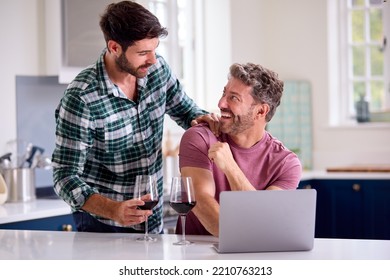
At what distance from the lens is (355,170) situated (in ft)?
19.0

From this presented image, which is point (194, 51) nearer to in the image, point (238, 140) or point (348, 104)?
point (348, 104)

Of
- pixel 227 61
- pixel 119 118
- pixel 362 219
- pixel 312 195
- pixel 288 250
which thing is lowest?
pixel 362 219

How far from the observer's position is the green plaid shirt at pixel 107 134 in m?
2.82

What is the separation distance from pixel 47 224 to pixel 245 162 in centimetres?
131

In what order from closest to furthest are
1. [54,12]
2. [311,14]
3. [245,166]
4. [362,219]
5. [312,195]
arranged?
[312,195], [245,166], [54,12], [362,219], [311,14]

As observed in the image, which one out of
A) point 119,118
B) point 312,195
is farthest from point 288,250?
point 119,118

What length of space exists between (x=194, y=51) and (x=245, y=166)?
3.11 metres

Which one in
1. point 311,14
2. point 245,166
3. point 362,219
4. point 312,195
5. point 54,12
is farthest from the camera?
point 311,14

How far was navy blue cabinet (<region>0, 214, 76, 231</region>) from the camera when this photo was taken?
365cm

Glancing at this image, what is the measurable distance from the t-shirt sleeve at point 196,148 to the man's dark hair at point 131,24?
40 centimetres

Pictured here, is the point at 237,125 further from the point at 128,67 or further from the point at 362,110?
the point at 362,110

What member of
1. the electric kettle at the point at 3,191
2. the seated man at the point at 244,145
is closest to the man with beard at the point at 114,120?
the seated man at the point at 244,145

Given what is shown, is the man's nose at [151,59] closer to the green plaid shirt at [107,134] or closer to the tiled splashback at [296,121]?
the green plaid shirt at [107,134]

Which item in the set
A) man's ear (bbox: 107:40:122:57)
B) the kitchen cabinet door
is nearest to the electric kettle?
man's ear (bbox: 107:40:122:57)
